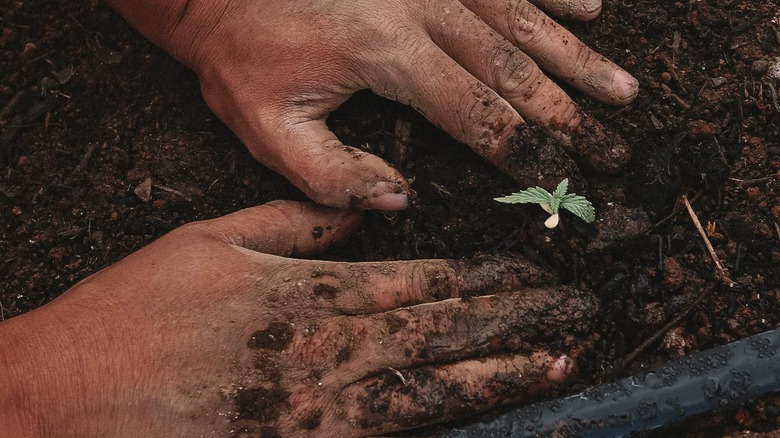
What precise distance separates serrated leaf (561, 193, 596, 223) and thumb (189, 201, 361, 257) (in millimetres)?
680

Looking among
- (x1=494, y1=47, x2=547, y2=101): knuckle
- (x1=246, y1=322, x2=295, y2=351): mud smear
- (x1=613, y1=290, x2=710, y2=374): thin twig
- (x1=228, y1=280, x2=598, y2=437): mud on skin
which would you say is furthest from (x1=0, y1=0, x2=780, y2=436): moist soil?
(x1=246, y1=322, x2=295, y2=351): mud smear

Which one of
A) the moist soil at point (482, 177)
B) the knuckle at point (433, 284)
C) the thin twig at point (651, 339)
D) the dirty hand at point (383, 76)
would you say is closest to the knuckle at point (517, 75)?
the dirty hand at point (383, 76)

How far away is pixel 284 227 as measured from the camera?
220 cm

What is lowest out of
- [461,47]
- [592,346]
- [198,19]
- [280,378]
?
[280,378]

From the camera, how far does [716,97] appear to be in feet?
Result: 7.52

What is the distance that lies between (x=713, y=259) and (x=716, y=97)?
603 millimetres

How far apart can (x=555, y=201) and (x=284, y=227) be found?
2.87 ft

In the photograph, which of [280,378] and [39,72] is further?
[39,72]

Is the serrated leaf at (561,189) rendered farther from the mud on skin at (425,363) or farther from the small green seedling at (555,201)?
the mud on skin at (425,363)

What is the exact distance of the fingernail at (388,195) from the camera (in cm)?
204

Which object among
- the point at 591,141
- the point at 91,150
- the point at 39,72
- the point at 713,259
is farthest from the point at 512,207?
the point at 39,72

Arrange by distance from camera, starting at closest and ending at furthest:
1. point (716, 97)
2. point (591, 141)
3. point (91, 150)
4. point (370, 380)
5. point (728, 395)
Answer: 1. point (728, 395)
2. point (370, 380)
3. point (591, 141)
4. point (716, 97)
5. point (91, 150)

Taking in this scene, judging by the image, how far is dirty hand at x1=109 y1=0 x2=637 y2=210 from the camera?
2.13 meters

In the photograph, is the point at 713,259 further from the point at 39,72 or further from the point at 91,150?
the point at 39,72
